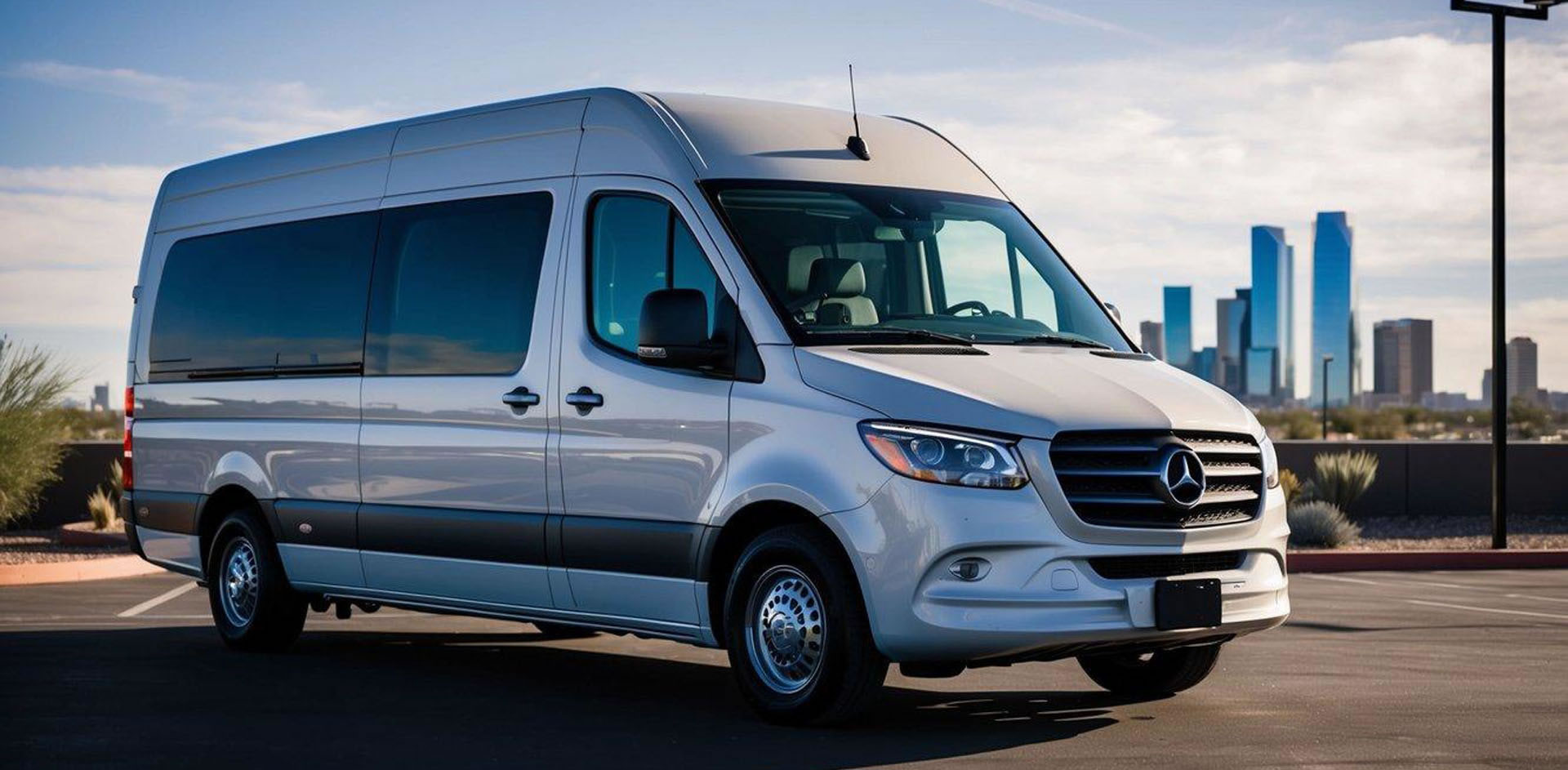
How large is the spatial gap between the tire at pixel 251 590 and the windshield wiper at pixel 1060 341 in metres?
5.01

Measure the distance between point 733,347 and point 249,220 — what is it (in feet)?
16.2

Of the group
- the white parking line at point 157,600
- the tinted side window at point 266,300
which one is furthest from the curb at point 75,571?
the tinted side window at point 266,300

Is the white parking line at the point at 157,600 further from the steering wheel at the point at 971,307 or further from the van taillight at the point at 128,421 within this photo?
the steering wheel at the point at 971,307

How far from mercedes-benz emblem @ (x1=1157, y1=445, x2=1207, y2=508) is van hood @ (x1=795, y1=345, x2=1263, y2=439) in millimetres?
121

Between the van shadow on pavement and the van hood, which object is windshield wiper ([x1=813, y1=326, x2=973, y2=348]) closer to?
the van hood

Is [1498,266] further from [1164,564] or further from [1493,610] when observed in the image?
[1164,564]

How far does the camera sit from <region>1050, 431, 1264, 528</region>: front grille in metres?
8.46

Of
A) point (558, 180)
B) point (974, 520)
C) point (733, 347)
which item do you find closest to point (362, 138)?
point (558, 180)

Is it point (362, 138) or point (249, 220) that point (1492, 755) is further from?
point (249, 220)

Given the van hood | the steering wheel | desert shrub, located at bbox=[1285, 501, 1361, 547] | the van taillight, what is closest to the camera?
the van hood

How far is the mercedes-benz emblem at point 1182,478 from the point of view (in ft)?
28.2

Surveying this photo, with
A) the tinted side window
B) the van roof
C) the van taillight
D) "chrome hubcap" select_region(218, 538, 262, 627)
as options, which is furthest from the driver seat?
the van taillight

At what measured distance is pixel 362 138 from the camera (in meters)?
12.1

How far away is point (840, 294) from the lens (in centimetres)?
941
